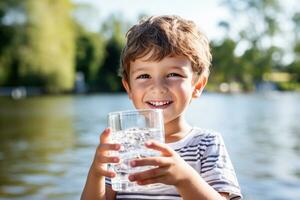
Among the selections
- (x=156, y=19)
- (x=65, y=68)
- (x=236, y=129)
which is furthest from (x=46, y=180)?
(x=65, y=68)

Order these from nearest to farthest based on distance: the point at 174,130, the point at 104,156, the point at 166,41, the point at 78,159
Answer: the point at 104,156 < the point at 166,41 < the point at 174,130 < the point at 78,159

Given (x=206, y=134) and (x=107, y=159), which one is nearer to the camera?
(x=107, y=159)

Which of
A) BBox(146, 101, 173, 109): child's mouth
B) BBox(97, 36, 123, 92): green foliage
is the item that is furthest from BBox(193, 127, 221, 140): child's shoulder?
BBox(97, 36, 123, 92): green foliage

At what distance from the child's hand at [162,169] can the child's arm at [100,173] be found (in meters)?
0.08

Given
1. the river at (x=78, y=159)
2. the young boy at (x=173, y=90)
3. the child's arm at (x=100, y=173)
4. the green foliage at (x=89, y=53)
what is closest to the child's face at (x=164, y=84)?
the young boy at (x=173, y=90)

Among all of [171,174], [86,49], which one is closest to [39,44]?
[86,49]

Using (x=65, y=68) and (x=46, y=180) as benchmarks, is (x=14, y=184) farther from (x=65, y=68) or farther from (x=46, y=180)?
(x=65, y=68)

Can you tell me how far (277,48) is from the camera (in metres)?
57.1

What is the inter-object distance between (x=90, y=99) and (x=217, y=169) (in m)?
34.3

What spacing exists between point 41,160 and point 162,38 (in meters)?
7.36

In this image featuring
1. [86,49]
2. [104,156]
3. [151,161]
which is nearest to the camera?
[151,161]

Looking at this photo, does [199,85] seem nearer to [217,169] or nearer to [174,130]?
[174,130]

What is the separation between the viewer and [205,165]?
163 centimetres

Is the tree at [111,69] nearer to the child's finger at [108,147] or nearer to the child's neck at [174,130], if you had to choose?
the child's neck at [174,130]
